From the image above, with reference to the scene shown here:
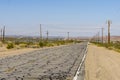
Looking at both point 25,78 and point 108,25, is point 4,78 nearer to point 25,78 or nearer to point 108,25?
point 25,78

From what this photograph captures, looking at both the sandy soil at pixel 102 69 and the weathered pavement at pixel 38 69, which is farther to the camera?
the sandy soil at pixel 102 69

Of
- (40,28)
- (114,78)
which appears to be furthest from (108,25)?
(114,78)

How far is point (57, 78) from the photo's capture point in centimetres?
1570

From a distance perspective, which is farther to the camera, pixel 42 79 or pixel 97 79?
pixel 97 79

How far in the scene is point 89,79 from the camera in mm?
16062

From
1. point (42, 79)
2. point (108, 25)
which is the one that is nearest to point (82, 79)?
point (42, 79)

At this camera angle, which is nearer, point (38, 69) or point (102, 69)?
point (38, 69)

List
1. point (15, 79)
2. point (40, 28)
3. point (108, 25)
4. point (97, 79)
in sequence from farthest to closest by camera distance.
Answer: point (40, 28), point (108, 25), point (97, 79), point (15, 79)

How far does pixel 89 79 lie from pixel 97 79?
51 cm

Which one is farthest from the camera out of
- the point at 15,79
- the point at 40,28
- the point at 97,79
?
the point at 40,28

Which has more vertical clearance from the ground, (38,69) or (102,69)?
(38,69)

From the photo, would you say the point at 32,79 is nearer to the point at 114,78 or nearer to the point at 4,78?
the point at 4,78

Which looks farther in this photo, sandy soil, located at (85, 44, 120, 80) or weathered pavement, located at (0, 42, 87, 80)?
sandy soil, located at (85, 44, 120, 80)

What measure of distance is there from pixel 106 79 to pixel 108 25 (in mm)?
80904
